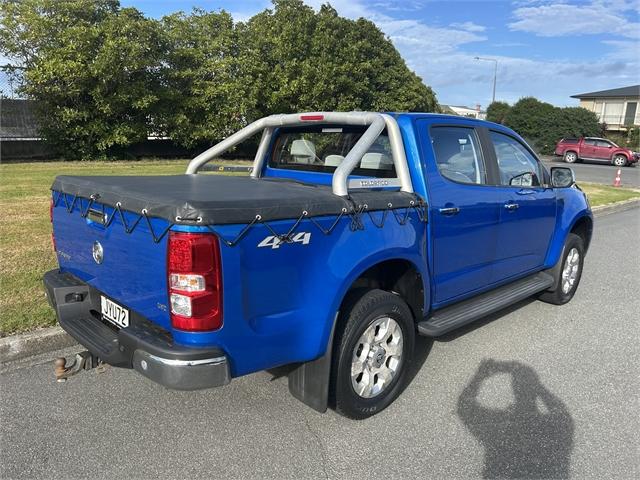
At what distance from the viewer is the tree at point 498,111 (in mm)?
44069

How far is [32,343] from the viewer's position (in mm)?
3869

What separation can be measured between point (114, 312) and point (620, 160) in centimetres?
3455

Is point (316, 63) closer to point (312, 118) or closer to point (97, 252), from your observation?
point (312, 118)

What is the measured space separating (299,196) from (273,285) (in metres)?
0.51

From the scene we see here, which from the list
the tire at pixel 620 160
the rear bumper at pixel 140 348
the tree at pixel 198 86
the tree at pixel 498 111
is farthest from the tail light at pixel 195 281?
the tree at pixel 498 111

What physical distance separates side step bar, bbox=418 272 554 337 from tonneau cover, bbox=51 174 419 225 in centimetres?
91

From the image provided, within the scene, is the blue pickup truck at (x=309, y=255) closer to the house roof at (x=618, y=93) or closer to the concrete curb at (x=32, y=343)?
the concrete curb at (x=32, y=343)

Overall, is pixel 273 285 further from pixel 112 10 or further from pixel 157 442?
pixel 112 10

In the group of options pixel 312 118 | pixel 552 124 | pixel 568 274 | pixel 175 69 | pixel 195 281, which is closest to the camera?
pixel 195 281

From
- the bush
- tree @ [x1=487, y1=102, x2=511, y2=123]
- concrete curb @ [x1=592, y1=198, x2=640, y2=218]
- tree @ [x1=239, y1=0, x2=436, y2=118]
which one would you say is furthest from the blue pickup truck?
tree @ [x1=487, y1=102, x2=511, y2=123]

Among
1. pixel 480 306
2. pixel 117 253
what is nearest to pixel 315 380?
pixel 117 253

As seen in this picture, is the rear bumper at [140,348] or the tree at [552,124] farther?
the tree at [552,124]

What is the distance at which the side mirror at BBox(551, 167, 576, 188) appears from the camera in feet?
17.2

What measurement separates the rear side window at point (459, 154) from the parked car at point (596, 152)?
31798 millimetres
